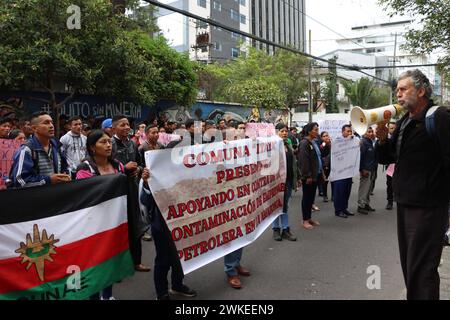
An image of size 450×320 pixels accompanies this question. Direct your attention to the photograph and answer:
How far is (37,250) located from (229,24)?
4922cm

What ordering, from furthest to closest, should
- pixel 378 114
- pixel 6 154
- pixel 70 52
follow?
pixel 70 52 < pixel 6 154 < pixel 378 114

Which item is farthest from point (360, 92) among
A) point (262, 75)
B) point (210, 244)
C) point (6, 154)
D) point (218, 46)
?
point (210, 244)

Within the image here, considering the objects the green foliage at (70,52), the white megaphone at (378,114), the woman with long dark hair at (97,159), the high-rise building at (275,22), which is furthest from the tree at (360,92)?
the woman with long dark hair at (97,159)

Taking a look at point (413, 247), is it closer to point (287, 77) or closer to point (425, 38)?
point (425, 38)

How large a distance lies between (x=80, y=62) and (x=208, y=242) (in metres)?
6.66

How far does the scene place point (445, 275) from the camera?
439 cm

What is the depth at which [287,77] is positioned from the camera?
3066 cm

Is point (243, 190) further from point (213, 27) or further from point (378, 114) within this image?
point (213, 27)

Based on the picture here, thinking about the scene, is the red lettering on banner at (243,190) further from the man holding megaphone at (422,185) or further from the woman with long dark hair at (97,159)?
the man holding megaphone at (422,185)

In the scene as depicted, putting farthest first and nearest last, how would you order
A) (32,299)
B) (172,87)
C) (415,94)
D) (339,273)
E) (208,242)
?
(172,87), (339,273), (208,242), (415,94), (32,299)

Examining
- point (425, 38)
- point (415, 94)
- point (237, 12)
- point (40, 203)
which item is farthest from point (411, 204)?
point (237, 12)

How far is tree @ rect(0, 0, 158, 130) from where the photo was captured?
8172 millimetres

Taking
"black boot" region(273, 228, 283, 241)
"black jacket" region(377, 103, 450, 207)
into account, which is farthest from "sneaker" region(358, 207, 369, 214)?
"black jacket" region(377, 103, 450, 207)

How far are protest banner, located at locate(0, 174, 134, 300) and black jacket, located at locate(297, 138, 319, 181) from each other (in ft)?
12.3
